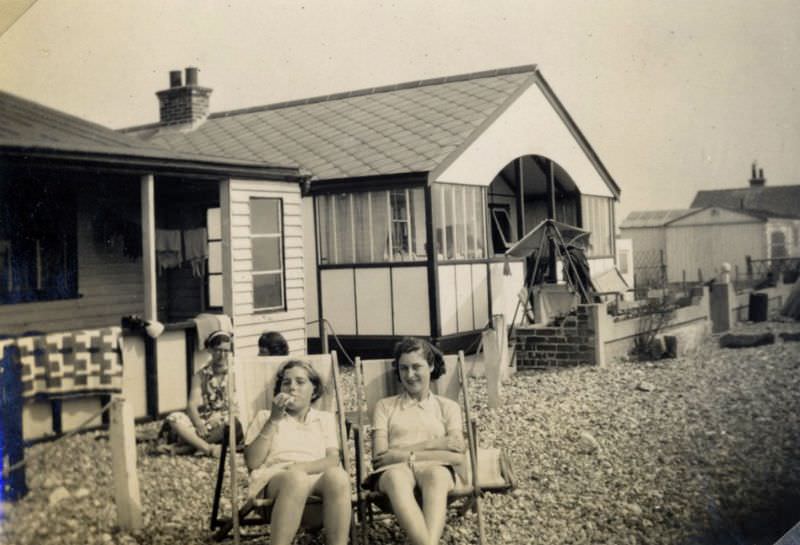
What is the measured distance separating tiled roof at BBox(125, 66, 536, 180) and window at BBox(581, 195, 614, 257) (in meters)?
3.34

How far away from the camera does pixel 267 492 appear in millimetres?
3066

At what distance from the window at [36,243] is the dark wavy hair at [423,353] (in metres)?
1.67

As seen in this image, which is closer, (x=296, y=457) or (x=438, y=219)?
(x=296, y=457)

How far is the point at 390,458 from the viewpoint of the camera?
10.9 feet

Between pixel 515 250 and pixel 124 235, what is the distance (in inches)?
163

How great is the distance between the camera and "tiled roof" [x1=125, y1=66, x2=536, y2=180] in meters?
6.08

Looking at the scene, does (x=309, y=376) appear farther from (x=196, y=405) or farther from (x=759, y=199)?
(x=759, y=199)

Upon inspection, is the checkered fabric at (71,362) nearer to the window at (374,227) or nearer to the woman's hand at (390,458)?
the woman's hand at (390,458)

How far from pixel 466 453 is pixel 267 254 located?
329cm

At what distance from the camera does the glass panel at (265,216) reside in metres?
6.23

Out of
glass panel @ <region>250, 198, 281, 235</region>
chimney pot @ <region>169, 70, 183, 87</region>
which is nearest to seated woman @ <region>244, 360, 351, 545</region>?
chimney pot @ <region>169, 70, 183, 87</region>

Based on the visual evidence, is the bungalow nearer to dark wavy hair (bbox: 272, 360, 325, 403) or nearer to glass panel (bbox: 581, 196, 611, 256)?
dark wavy hair (bbox: 272, 360, 325, 403)

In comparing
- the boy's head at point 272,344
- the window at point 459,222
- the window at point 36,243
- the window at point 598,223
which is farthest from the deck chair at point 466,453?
the window at point 598,223

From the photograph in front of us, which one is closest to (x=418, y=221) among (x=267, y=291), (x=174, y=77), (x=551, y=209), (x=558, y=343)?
(x=267, y=291)
